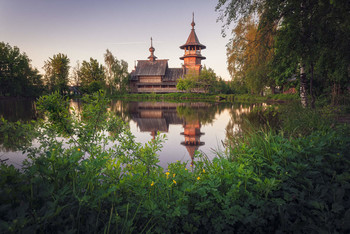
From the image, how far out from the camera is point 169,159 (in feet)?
21.1

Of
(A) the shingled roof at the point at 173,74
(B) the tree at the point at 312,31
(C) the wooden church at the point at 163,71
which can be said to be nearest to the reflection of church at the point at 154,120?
(B) the tree at the point at 312,31

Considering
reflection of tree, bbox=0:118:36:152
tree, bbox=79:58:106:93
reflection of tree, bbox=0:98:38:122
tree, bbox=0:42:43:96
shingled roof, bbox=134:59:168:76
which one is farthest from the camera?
tree, bbox=79:58:106:93

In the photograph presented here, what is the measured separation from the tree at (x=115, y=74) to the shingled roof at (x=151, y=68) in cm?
436

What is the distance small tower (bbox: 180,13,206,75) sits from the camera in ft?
176

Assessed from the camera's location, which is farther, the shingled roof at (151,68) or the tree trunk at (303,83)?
the shingled roof at (151,68)

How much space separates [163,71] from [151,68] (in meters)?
4.08

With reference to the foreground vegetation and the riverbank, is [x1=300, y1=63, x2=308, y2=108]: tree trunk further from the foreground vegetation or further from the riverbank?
the riverbank

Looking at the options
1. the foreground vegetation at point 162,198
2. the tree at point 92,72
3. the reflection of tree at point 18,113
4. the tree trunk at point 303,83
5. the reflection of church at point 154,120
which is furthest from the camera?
the tree at point 92,72

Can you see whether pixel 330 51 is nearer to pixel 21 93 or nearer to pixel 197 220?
pixel 197 220

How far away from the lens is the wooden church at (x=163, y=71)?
54.4 metres

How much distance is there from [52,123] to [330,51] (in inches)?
277

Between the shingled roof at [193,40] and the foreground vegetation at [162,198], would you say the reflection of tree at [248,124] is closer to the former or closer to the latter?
the foreground vegetation at [162,198]

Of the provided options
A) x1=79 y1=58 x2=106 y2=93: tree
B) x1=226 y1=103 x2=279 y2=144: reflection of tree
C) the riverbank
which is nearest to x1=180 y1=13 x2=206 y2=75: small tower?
the riverbank

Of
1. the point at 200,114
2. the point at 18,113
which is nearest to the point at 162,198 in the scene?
the point at 200,114
